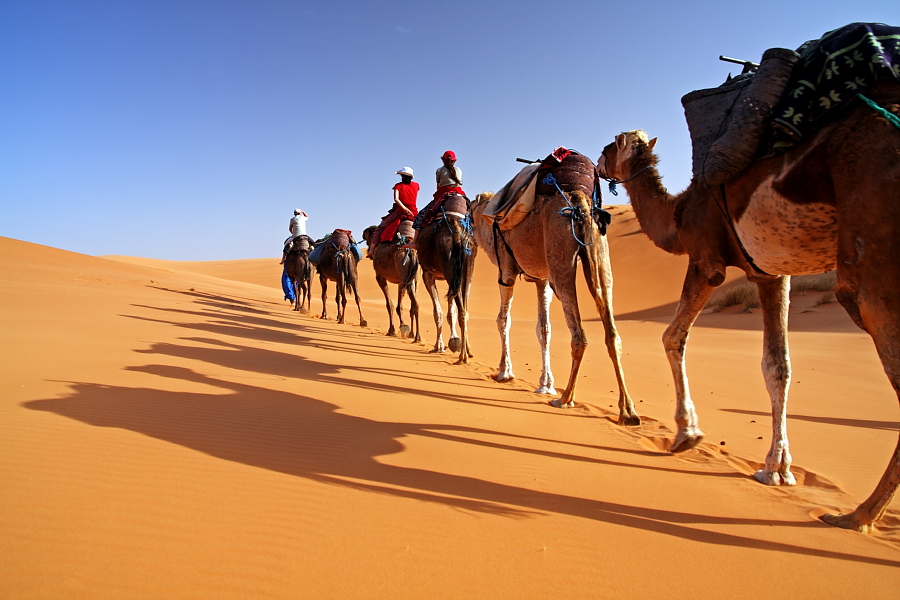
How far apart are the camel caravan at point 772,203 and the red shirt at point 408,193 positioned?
228 inches

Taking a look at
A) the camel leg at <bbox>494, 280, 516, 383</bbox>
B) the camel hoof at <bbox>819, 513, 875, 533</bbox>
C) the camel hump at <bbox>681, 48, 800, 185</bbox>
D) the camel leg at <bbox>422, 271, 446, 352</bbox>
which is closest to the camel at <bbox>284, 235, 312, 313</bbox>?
the camel leg at <bbox>422, 271, 446, 352</bbox>

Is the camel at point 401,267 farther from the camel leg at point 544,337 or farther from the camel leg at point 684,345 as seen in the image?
the camel leg at point 684,345

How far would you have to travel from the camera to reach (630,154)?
17.7 feet

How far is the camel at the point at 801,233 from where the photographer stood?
2.84 metres

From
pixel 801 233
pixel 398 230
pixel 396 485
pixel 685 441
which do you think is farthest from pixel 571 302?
pixel 398 230

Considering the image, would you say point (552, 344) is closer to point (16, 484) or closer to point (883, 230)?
point (883, 230)

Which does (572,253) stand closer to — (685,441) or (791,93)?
(685,441)

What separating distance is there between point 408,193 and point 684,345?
8.85m

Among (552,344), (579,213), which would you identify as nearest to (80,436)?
(579,213)

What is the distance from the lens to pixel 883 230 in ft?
9.17

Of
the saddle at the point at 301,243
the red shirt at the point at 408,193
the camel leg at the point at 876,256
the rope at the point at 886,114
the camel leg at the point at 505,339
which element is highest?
the red shirt at the point at 408,193

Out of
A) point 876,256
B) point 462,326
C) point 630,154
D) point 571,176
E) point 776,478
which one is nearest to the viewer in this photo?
point 876,256

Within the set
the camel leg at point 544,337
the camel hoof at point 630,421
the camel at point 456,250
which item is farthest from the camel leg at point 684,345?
the camel at point 456,250

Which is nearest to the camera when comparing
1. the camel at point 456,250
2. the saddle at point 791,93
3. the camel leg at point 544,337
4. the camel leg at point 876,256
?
the camel leg at point 876,256
